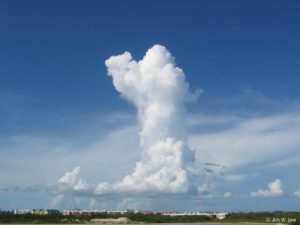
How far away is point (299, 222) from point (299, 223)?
2342 millimetres

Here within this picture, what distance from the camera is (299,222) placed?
157 m

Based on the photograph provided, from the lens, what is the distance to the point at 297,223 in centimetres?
15488

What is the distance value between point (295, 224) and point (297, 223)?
143 cm

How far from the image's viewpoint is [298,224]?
152750 mm

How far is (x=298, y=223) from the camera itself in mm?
154625

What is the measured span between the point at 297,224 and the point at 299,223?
5.49 feet

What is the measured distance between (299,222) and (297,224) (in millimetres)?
3958

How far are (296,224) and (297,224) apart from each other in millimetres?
424

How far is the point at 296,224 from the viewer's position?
153375mm

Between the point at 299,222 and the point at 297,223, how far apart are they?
2.05m

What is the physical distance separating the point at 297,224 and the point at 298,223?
1784 millimetres

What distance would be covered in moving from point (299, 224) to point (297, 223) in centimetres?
213

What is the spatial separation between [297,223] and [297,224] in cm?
195

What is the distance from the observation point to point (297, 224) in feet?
502
